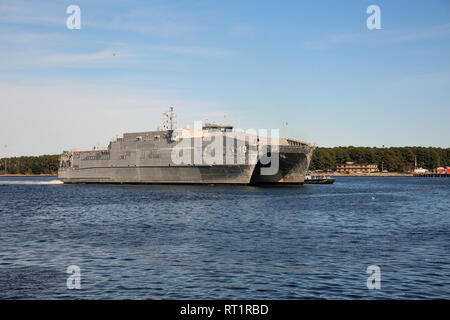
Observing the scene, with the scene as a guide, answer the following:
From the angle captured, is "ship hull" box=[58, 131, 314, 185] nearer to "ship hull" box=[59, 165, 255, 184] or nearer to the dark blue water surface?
"ship hull" box=[59, 165, 255, 184]

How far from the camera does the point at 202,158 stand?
86625 millimetres

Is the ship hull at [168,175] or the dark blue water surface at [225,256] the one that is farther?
the ship hull at [168,175]

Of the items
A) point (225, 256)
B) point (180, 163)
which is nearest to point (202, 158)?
point (180, 163)

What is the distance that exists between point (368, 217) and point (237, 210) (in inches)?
483

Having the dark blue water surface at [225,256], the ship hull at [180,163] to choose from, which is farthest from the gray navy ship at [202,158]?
the dark blue water surface at [225,256]

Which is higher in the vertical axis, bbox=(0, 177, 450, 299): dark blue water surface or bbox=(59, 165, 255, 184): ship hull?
bbox=(59, 165, 255, 184): ship hull

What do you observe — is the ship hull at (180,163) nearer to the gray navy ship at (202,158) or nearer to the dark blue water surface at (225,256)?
the gray navy ship at (202,158)

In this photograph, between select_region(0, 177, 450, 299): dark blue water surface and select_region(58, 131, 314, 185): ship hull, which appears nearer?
select_region(0, 177, 450, 299): dark blue water surface

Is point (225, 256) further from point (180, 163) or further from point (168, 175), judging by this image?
point (168, 175)

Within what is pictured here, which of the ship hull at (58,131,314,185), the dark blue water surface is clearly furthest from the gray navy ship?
the dark blue water surface

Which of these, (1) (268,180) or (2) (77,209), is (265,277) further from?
(1) (268,180)

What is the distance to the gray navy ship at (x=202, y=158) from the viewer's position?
83444 millimetres

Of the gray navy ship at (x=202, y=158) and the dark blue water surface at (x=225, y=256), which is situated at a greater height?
the gray navy ship at (x=202, y=158)

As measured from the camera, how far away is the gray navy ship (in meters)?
83.4
